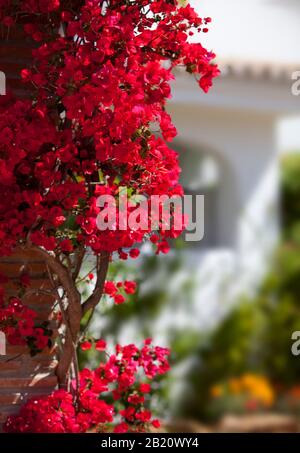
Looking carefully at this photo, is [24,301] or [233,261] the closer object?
[24,301]

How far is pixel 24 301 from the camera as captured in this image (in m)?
2.66

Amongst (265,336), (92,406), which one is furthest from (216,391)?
(92,406)

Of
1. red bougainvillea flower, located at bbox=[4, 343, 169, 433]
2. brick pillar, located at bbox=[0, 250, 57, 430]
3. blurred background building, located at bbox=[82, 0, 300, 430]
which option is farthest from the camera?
blurred background building, located at bbox=[82, 0, 300, 430]

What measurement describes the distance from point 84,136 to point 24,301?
0.60 m

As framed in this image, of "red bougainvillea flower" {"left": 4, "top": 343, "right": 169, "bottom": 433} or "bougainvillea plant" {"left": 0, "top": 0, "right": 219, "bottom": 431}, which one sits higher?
"bougainvillea plant" {"left": 0, "top": 0, "right": 219, "bottom": 431}

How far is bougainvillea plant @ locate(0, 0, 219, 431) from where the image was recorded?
7.61 ft

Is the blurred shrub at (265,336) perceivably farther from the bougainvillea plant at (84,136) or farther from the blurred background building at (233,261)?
the bougainvillea plant at (84,136)

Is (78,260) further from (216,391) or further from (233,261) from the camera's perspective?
(233,261)

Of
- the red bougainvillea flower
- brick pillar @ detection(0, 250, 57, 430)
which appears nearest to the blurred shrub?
the red bougainvillea flower

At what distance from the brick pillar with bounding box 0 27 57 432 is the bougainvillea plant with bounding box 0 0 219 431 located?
0.26ft

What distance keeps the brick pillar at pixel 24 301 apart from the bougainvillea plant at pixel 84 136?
0.08 m

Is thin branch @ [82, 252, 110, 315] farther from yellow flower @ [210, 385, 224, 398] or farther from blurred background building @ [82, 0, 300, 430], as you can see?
yellow flower @ [210, 385, 224, 398]

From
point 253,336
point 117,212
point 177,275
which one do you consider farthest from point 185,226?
point 253,336

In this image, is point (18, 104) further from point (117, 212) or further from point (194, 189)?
point (194, 189)
